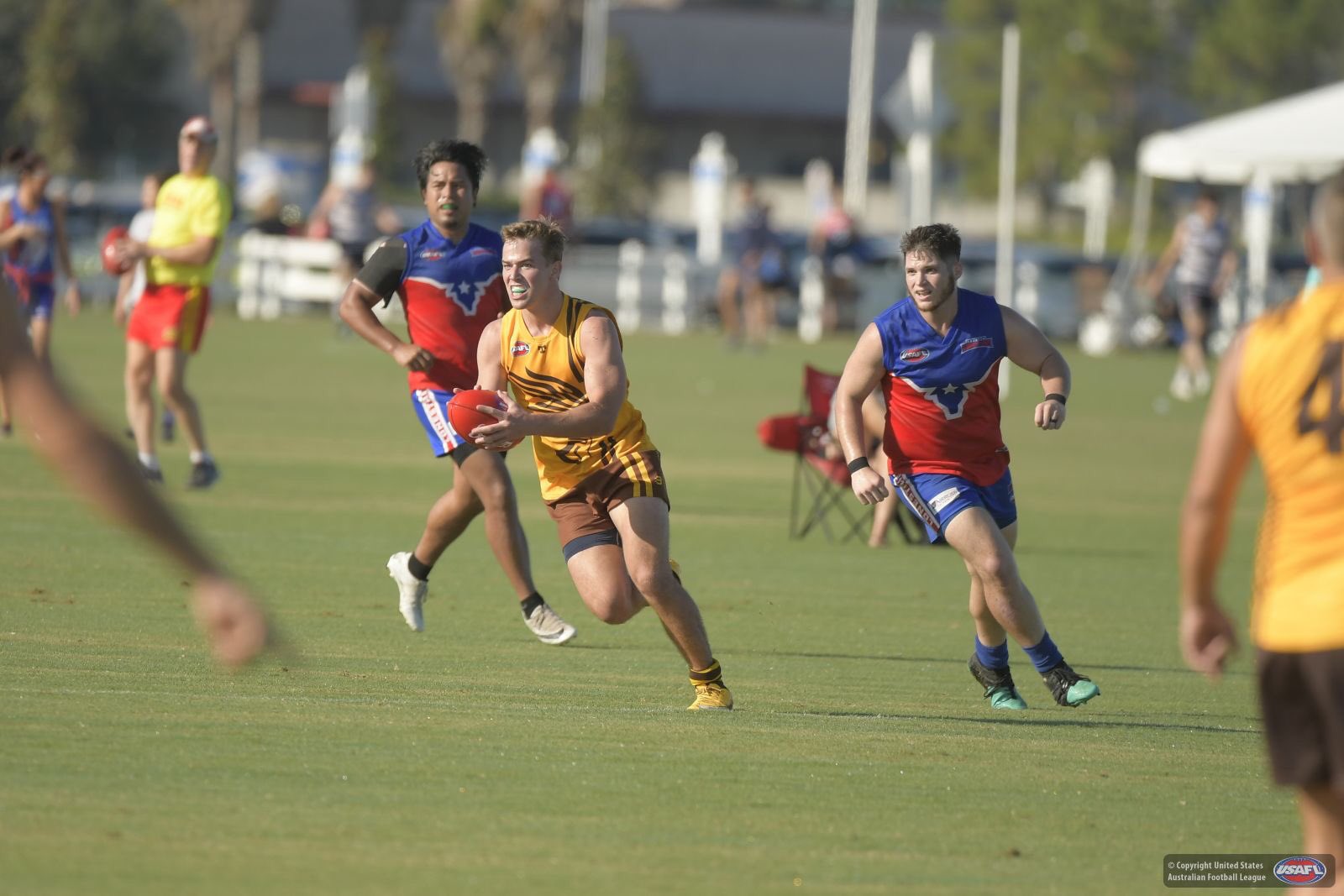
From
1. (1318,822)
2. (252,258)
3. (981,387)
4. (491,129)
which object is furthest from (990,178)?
(1318,822)

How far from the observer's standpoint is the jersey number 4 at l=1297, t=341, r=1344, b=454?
183 inches

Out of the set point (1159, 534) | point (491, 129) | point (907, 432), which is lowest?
point (1159, 534)

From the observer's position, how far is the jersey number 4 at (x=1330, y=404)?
466cm

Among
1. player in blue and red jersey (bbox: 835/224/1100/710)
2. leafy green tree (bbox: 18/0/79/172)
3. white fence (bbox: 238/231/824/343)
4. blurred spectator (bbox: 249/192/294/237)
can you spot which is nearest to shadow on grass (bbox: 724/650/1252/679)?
player in blue and red jersey (bbox: 835/224/1100/710)

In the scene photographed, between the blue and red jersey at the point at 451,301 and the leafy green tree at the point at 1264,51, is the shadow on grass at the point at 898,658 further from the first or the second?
the leafy green tree at the point at 1264,51

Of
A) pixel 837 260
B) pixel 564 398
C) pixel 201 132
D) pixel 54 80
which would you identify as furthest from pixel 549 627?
pixel 54 80

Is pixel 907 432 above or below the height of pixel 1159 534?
above

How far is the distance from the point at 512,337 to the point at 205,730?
2050 mm

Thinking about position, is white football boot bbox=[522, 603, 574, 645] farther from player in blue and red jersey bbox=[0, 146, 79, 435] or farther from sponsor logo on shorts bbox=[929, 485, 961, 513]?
player in blue and red jersey bbox=[0, 146, 79, 435]

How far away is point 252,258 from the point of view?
37.8m

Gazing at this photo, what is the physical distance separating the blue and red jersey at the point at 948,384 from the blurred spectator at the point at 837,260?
27.4 meters

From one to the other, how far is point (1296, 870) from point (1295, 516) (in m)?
1.60

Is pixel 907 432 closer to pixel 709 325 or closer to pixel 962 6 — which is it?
pixel 709 325

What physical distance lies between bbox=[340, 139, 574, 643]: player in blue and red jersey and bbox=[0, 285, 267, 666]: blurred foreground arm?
6.04 m
